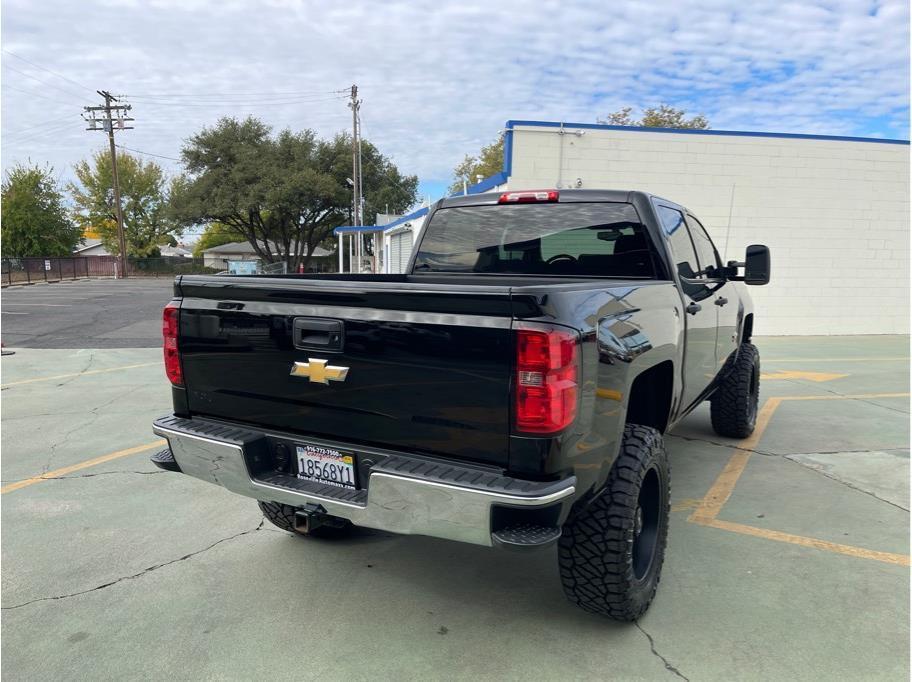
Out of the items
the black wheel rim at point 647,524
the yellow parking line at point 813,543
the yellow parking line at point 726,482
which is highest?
the black wheel rim at point 647,524

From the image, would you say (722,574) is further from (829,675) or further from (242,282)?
(242,282)

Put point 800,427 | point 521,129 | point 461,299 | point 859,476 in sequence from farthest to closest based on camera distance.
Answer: point 521,129 < point 800,427 < point 859,476 < point 461,299

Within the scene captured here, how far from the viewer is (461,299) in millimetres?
2232

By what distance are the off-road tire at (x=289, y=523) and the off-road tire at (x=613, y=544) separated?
1.35 meters

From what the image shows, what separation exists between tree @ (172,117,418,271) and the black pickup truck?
42.9 meters

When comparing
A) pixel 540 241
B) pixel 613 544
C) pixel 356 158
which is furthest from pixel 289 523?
pixel 356 158

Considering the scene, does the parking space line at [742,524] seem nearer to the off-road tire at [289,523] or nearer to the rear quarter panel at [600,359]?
the rear quarter panel at [600,359]

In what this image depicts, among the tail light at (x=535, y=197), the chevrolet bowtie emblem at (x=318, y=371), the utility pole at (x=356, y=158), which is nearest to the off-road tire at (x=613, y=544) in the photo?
the chevrolet bowtie emblem at (x=318, y=371)

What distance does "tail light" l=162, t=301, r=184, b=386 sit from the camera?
2.93 metres

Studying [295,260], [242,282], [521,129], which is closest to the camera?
[242,282]

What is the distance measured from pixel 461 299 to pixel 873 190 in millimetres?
14707

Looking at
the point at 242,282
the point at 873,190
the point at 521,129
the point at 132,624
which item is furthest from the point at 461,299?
the point at 873,190

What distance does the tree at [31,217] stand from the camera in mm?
51000

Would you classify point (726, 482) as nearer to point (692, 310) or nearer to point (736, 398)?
point (736, 398)
